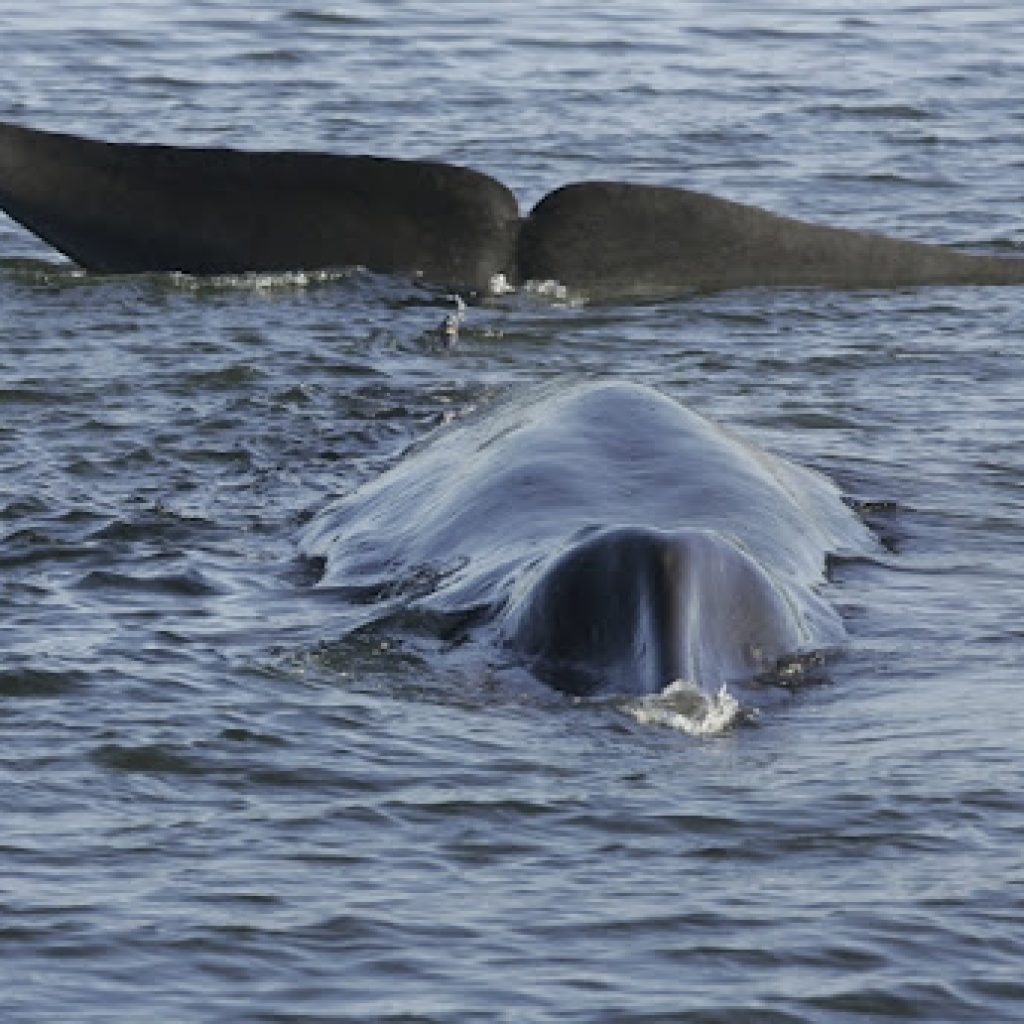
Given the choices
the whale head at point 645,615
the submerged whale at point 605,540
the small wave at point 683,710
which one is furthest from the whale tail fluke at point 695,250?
the small wave at point 683,710

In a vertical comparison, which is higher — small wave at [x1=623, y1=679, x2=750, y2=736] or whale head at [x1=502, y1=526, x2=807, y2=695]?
whale head at [x1=502, y1=526, x2=807, y2=695]

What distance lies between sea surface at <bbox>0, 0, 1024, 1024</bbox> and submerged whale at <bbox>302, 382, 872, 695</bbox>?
0.15 m

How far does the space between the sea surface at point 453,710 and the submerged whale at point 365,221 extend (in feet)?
0.91

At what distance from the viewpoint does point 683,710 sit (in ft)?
24.2

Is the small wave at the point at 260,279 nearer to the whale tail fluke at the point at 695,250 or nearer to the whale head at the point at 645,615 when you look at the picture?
the whale tail fluke at the point at 695,250

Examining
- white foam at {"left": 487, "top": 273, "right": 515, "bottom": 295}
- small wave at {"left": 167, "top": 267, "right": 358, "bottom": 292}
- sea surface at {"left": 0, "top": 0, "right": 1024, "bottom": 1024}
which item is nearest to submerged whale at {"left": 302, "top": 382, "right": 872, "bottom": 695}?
sea surface at {"left": 0, "top": 0, "right": 1024, "bottom": 1024}

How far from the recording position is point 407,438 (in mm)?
11180

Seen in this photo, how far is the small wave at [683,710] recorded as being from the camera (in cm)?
734

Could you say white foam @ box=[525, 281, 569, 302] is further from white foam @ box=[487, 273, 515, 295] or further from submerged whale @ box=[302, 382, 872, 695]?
submerged whale @ box=[302, 382, 872, 695]

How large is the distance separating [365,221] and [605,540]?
5.32 meters

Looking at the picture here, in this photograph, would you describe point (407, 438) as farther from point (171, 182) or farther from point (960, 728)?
point (960, 728)

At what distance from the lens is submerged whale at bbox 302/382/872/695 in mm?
7508

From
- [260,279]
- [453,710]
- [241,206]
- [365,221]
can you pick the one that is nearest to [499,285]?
[365,221]

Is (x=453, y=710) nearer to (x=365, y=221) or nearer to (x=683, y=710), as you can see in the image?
(x=683, y=710)
